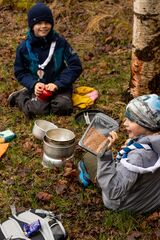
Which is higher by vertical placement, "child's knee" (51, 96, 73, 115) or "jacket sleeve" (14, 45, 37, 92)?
"jacket sleeve" (14, 45, 37, 92)

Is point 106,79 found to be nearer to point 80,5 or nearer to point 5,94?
point 5,94

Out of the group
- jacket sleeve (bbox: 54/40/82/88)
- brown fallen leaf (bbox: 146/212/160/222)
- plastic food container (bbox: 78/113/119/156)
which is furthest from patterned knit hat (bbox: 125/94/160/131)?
jacket sleeve (bbox: 54/40/82/88)

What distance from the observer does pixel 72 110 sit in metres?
6.12

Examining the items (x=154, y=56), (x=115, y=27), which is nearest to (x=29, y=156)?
(x=154, y=56)

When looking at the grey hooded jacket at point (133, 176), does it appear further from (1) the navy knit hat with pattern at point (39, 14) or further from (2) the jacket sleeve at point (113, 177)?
(1) the navy knit hat with pattern at point (39, 14)

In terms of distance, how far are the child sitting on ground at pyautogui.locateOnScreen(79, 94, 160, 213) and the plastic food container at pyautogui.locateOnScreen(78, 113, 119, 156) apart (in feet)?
0.52

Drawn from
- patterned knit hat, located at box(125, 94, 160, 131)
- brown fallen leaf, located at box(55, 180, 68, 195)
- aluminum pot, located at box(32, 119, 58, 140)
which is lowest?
brown fallen leaf, located at box(55, 180, 68, 195)

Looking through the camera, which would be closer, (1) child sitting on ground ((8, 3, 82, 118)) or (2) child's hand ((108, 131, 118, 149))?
(2) child's hand ((108, 131, 118, 149))

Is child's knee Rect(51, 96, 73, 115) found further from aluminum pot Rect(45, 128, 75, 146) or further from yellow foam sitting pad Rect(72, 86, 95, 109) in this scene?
aluminum pot Rect(45, 128, 75, 146)

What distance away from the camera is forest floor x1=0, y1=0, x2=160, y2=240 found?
4.21m

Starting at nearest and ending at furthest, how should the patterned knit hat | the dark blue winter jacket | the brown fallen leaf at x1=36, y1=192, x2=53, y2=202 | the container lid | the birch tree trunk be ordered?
1. the patterned knit hat
2. the brown fallen leaf at x1=36, y1=192, x2=53, y2=202
3. the birch tree trunk
4. the container lid
5. the dark blue winter jacket

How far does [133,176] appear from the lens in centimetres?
392

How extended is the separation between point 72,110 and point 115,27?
9.96 ft

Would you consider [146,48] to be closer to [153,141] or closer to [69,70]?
[69,70]
